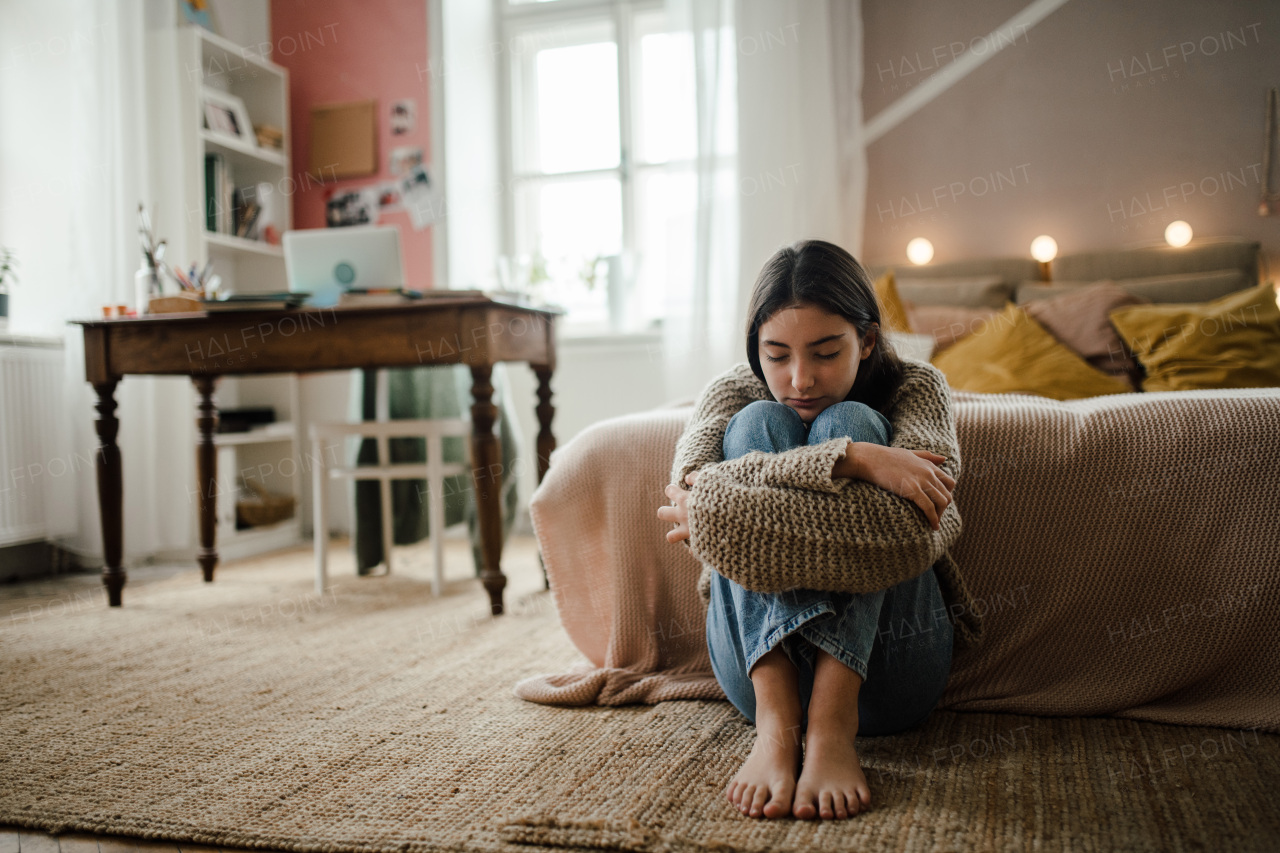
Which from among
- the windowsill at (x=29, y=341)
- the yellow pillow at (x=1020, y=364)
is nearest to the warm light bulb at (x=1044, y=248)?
the yellow pillow at (x=1020, y=364)

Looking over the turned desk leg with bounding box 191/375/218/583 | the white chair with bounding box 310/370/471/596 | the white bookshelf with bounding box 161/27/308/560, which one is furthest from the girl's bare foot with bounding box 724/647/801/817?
the white bookshelf with bounding box 161/27/308/560

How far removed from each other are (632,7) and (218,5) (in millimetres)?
1571

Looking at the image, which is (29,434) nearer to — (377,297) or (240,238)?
(240,238)

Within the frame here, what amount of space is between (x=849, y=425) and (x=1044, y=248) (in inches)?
88.0

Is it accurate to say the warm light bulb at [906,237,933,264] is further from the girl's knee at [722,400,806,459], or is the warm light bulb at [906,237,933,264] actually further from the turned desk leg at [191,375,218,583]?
the turned desk leg at [191,375,218,583]

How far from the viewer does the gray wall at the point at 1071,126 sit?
2744 mm

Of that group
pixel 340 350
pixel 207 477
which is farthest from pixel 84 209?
pixel 340 350

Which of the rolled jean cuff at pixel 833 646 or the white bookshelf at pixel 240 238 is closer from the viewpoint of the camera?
the rolled jean cuff at pixel 833 646

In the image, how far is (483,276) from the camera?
3.53 meters

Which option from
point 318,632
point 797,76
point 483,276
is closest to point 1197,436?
point 318,632

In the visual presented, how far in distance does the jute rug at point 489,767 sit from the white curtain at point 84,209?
1182 millimetres

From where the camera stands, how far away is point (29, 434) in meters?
2.63

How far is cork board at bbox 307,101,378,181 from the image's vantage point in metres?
3.45

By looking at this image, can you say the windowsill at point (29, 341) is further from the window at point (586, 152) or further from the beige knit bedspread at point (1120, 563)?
the beige knit bedspread at point (1120, 563)
